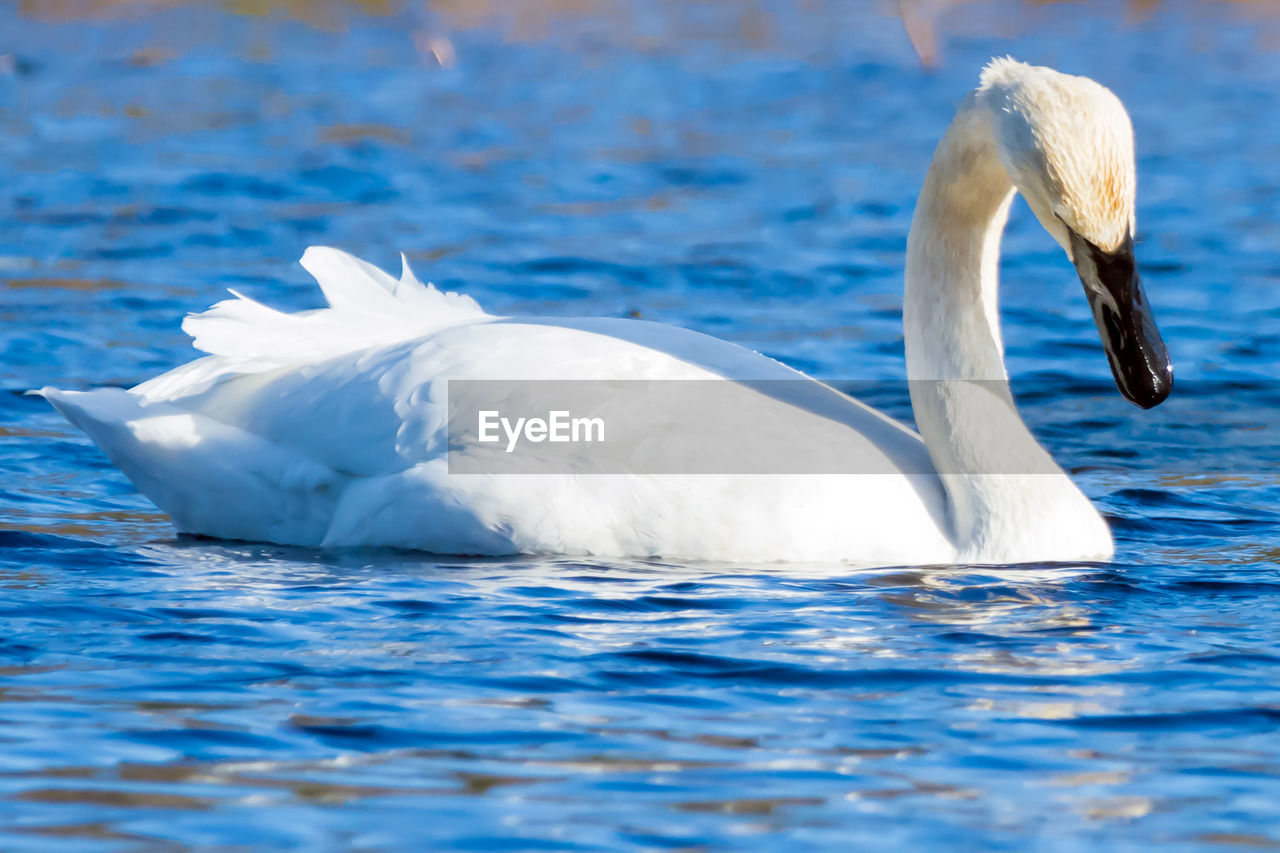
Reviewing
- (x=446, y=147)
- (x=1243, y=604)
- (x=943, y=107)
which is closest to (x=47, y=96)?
(x=446, y=147)

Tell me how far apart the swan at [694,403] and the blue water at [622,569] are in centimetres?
13

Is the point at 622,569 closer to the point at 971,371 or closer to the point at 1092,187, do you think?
the point at 971,371

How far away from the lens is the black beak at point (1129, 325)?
602cm

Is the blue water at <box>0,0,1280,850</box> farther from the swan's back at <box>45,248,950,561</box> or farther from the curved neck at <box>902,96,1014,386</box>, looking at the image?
the curved neck at <box>902,96,1014,386</box>

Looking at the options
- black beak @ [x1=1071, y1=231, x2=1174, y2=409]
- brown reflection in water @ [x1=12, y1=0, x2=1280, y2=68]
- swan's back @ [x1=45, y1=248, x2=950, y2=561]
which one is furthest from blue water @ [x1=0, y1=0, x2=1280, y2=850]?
brown reflection in water @ [x1=12, y1=0, x2=1280, y2=68]

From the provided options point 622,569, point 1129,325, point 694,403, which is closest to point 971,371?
point 1129,325

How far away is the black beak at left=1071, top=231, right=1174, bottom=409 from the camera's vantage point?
19.7 ft

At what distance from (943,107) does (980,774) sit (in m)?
13.6

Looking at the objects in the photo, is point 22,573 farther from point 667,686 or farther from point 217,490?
point 667,686

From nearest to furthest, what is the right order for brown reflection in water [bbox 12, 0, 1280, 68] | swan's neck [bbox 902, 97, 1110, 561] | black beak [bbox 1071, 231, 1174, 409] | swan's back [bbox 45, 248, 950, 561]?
black beak [bbox 1071, 231, 1174, 409] → swan's back [bbox 45, 248, 950, 561] → swan's neck [bbox 902, 97, 1110, 561] → brown reflection in water [bbox 12, 0, 1280, 68]

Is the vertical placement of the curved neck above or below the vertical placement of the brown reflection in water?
below

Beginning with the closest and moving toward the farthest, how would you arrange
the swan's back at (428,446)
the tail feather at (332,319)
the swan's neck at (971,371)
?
the swan's back at (428,446), the swan's neck at (971,371), the tail feather at (332,319)

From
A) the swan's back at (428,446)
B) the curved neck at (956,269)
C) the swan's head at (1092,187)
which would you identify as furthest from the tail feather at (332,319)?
the swan's head at (1092,187)

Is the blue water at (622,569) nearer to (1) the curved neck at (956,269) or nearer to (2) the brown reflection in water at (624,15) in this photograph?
(1) the curved neck at (956,269)
